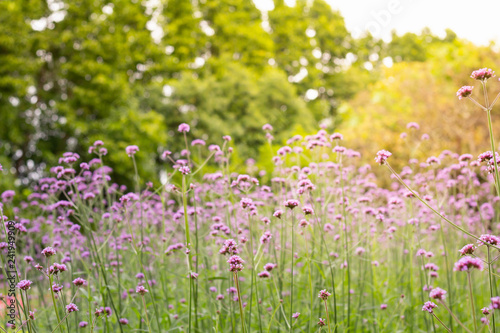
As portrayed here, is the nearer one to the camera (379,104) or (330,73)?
(379,104)

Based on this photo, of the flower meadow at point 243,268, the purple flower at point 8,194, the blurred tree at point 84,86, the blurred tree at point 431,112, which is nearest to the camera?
the flower meadow at point 243,268

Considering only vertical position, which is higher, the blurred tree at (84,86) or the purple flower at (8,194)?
the blurred tree at (84,86)

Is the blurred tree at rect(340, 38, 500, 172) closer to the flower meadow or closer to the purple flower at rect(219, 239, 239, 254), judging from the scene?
the flower meadow

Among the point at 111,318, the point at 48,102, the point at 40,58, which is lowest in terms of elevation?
the point at 111,318

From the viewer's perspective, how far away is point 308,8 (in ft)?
94.9

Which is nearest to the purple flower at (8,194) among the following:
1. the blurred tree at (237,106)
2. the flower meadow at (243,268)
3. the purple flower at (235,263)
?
the flower meadow at (243,268)

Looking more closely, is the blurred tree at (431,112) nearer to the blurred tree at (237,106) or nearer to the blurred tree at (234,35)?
the blurred tree at (237,106)

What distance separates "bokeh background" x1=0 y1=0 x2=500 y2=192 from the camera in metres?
12.6

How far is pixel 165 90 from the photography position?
18.2m

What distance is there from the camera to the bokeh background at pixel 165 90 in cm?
1255

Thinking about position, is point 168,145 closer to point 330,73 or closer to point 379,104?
point 379,104

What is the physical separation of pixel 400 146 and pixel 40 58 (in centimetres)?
1135

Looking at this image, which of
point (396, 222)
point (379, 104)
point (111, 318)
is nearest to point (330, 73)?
point (379, 104)

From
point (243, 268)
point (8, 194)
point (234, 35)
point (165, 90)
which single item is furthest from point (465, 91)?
point (234, 35)
